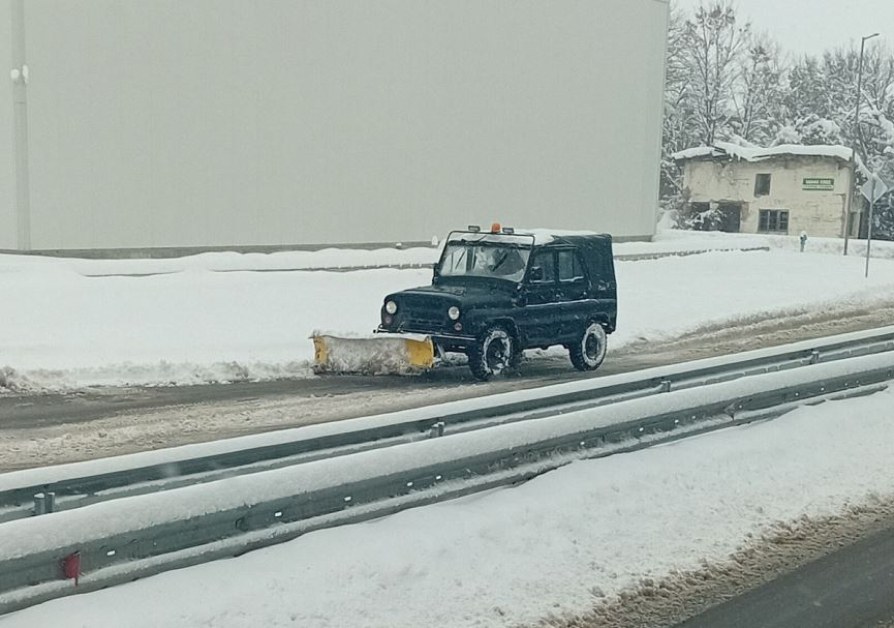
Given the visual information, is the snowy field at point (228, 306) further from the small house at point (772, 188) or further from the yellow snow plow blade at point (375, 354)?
the small house at point (772, 188)

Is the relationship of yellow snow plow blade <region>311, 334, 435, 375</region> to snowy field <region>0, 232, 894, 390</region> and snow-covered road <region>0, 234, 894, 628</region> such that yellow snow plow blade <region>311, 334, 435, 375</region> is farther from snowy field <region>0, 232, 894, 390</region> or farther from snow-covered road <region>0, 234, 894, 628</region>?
snow-covered road <region>0, 234, 894, 628</region>

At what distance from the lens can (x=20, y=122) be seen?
25.4 m

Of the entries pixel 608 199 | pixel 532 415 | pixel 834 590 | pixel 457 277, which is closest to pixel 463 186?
pixel 608 199

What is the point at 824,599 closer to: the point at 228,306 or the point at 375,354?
the point at 375,354

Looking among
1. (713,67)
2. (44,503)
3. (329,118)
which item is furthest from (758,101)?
(44,503)

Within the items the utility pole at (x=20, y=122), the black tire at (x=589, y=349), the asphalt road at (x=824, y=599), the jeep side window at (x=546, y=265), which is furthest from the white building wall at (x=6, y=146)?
the asphalt road at (x=824, y=599)

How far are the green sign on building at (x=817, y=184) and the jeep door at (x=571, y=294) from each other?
172 ft

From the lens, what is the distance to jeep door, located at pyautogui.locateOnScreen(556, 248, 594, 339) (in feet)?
49.5

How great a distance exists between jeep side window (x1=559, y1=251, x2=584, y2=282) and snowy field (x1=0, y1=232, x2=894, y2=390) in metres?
3.33

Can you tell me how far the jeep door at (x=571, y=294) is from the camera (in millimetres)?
15094

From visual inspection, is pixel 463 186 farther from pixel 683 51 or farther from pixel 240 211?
pixel 683 51

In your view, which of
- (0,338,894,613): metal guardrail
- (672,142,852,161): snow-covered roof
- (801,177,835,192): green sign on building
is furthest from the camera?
Result: (801,177,835,192): green sign on building

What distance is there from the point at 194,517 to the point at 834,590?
12.9 ft

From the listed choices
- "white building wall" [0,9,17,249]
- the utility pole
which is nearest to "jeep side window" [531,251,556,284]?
the utility pole
